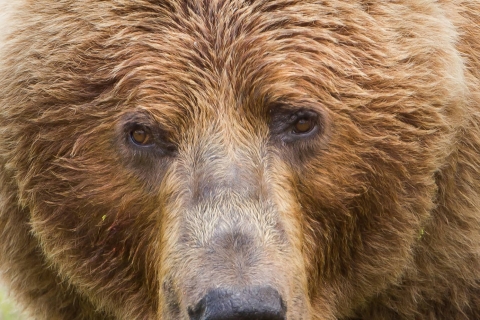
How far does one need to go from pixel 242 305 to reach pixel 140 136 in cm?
133

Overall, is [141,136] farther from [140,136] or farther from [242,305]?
[242,305]

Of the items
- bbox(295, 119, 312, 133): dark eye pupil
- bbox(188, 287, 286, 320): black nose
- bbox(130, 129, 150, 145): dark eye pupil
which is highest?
bbox(295, 119, 312, 133): dark eye pupil

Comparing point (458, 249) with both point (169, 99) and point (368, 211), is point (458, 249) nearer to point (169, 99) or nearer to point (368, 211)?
point (368, 211)

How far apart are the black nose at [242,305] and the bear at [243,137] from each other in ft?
1.07

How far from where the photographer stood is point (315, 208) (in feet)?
18.6

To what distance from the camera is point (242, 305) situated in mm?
4664

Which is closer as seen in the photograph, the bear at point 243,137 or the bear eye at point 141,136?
the bear at point 243,137

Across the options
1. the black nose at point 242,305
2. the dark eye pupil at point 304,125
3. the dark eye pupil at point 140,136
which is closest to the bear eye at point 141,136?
the dark eye pupil at point 140,136

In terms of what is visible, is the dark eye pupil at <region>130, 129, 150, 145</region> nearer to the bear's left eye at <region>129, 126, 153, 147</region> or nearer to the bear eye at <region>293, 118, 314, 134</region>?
the bear's left eye at <region>129, 126, 153, 147</region>

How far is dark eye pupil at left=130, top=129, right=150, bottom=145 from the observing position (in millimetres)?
5562

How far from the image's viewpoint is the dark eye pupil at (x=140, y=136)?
5.56 m

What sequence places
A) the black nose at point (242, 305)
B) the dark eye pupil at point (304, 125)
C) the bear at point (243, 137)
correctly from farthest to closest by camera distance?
the dark eye pupil at point (304, 125) < the bear at point (243, 137) < the black nose at point (242, 305)

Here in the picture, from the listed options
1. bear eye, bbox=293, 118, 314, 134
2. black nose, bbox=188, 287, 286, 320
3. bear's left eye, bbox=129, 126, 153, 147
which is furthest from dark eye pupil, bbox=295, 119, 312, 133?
black nose, bbox=188, 287, 286, 320

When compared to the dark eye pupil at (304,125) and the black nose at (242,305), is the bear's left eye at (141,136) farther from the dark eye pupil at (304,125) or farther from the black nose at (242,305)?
the black nose at (242,305)
